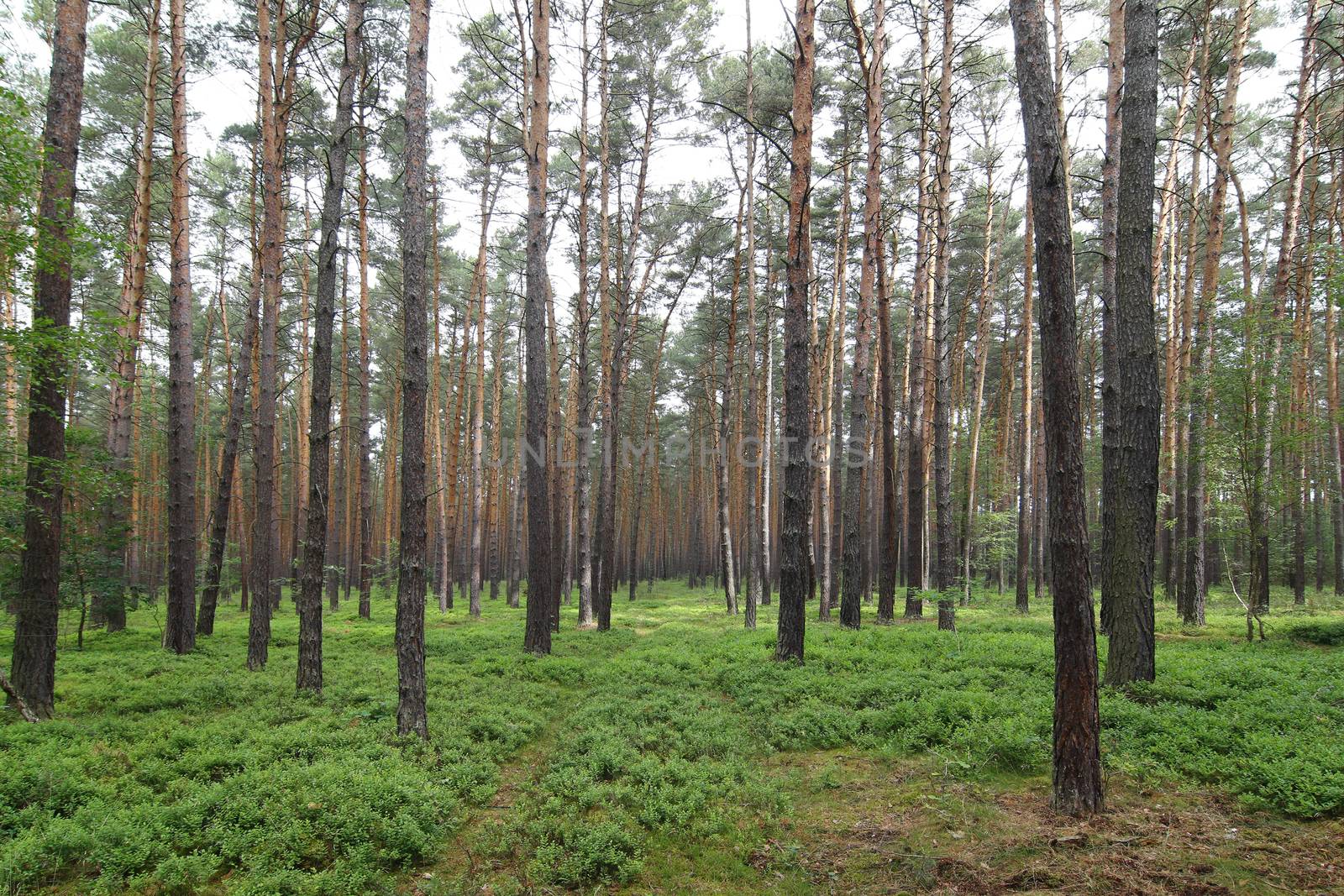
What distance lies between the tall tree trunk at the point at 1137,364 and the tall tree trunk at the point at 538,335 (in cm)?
859

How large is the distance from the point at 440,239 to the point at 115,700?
19533 mm

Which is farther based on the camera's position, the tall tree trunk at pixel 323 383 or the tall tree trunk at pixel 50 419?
the tall tree trunk at pixel 323 383

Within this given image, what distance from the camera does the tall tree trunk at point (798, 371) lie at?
8938 mm

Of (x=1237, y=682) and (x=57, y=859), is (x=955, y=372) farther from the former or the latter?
(x=57, y=859)

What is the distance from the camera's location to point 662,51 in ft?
55.3

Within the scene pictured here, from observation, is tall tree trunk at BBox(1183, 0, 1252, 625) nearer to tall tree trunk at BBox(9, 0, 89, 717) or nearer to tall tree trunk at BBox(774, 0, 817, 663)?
tall tree trunk at BBox(774, 0, 817, 663)

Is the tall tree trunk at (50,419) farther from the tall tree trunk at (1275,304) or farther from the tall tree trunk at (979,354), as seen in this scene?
the tall tree trunk at (979,354)

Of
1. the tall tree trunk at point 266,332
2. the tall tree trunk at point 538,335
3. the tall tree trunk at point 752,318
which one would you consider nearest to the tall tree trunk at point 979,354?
the tall tree trunk at point 752,318

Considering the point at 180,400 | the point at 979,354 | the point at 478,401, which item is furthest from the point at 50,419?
the point at 979,354

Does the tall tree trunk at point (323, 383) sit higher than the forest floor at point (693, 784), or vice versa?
the tall tree trunk at point (323, 383)

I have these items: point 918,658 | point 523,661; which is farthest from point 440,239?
point 918,658

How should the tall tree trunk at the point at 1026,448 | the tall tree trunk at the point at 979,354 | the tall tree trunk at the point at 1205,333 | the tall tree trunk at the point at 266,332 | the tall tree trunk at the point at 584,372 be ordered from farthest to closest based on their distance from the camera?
1. the tall tree trunk at the point at 979,354
2. the tall tree trunk at the point at 1026,448
3. the tall tree trunk at the point at 584,372
4. the tall tree trunk at the point at 1205,333
5. the tall tree trunk at the point at 266,332

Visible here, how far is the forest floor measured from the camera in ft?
13.0

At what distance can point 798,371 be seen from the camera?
9188 mm
